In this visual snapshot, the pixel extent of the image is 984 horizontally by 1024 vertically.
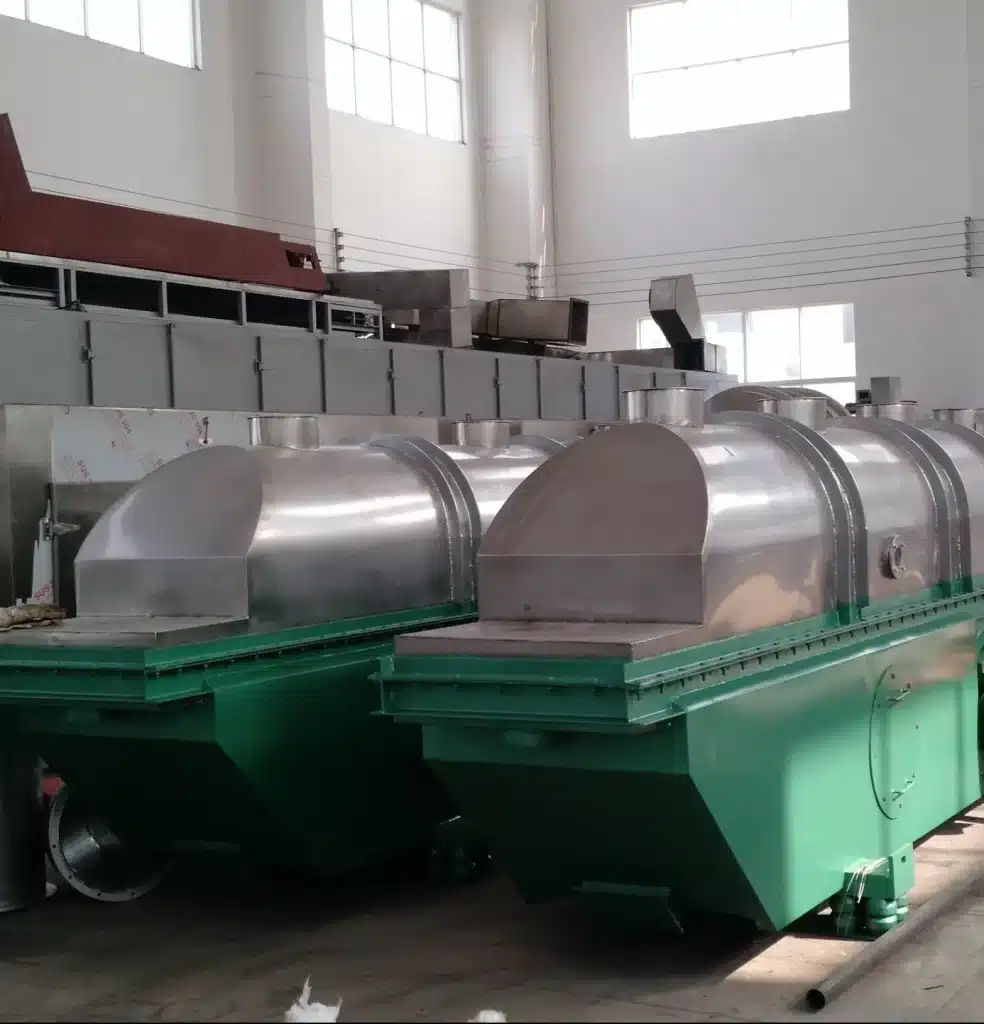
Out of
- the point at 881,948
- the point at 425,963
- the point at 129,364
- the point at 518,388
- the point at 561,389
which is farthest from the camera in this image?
the point at 561,389

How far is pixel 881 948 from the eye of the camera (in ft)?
14.9

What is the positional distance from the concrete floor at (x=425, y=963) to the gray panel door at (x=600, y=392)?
6.65 meters

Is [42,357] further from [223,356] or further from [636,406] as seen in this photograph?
[636,406]

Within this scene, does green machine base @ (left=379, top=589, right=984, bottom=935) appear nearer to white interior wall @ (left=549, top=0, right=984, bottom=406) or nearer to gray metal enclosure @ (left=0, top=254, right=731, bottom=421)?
gray metal enclosure @ (left=0, top=254, right=731, bottom=421)

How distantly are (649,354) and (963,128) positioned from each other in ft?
17.2

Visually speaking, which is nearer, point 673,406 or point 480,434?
point 673,406

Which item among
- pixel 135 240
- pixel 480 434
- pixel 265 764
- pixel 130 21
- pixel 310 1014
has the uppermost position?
pixel 130 21

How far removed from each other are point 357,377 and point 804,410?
4.27m

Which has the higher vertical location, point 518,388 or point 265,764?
point 518,388

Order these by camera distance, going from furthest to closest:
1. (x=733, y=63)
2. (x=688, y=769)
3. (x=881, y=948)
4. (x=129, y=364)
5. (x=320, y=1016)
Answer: (x=733, y=63) → (x=129, y=364) → (x=881, y=948) → (x=688, y=769) → (x=320, y=1016)

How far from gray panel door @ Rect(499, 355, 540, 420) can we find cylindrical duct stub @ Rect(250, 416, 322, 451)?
203 inches

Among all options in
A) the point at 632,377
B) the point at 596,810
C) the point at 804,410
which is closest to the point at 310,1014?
the point at 596,810

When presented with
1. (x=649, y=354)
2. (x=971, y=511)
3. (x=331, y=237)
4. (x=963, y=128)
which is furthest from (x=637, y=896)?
(x=963, y=128)

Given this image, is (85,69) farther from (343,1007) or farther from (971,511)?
(343,1007)
